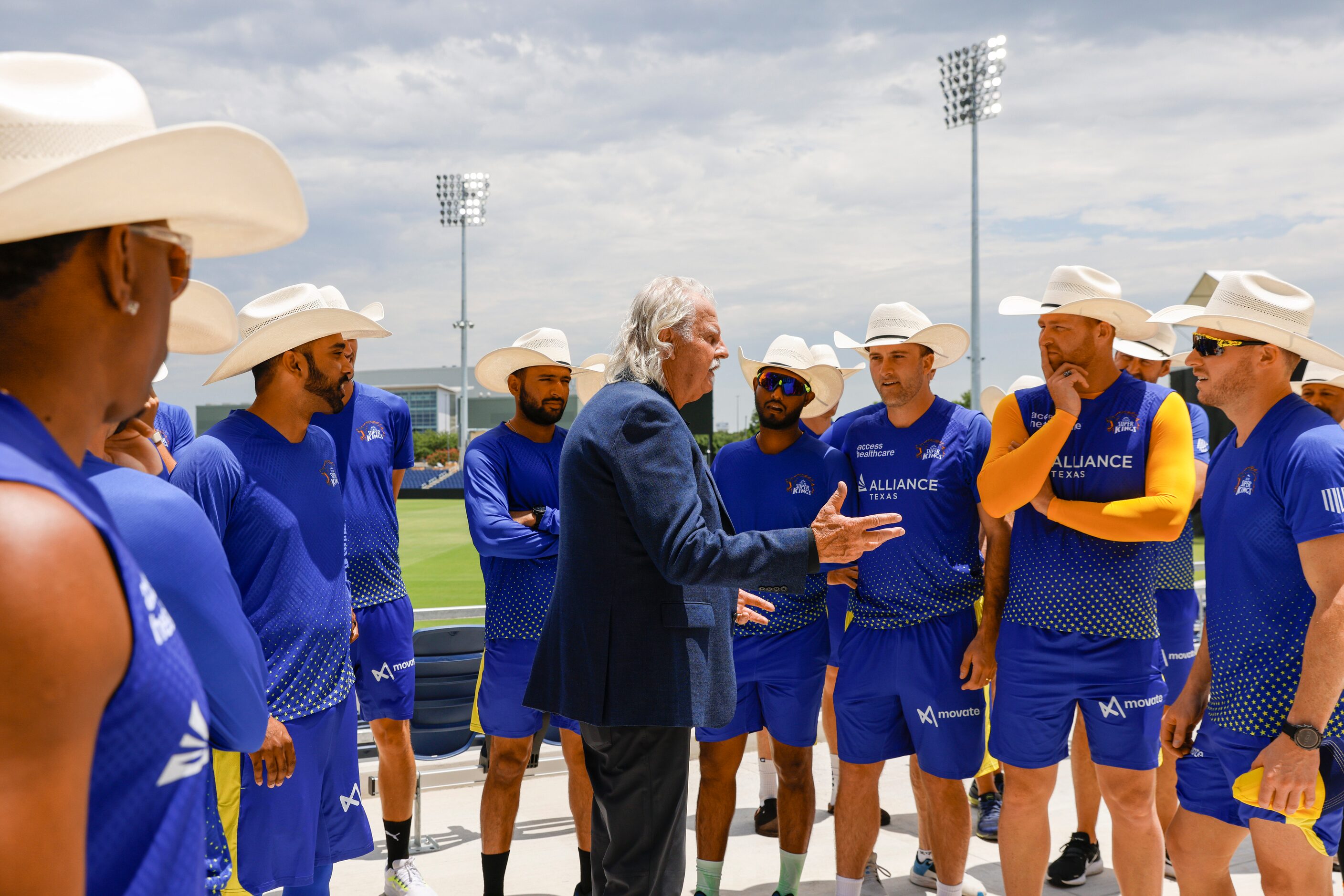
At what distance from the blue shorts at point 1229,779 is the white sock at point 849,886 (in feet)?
4.34

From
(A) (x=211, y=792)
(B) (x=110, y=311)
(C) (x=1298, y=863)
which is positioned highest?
(B) (x=110, y=311)

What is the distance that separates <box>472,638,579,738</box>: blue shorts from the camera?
400 centimetres

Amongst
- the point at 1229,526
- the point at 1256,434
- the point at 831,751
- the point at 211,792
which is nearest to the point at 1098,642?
the point at 1229,526

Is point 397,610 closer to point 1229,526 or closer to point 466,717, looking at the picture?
point 466,717

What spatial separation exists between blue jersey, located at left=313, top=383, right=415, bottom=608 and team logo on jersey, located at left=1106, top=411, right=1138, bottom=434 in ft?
9.51

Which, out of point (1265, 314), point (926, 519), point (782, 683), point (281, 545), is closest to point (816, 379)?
point (926, 519)

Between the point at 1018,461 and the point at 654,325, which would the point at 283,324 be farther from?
the point at 1018,461

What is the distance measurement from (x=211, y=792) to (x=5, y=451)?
2.02 meters

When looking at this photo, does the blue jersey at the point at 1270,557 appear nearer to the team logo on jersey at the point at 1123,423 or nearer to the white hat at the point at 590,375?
the team logo on jersey at the point at 1123,423

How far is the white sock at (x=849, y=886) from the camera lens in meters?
3.74

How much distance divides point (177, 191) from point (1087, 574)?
10.6ft

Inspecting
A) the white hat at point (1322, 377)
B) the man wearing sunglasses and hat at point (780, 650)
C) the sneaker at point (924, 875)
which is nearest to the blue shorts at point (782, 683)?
the man wearing sunglasses and hat at point (780, 650)

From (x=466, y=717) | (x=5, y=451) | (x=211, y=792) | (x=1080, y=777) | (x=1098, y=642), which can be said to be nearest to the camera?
(x=5, y=451)

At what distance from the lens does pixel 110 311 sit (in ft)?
3.06
